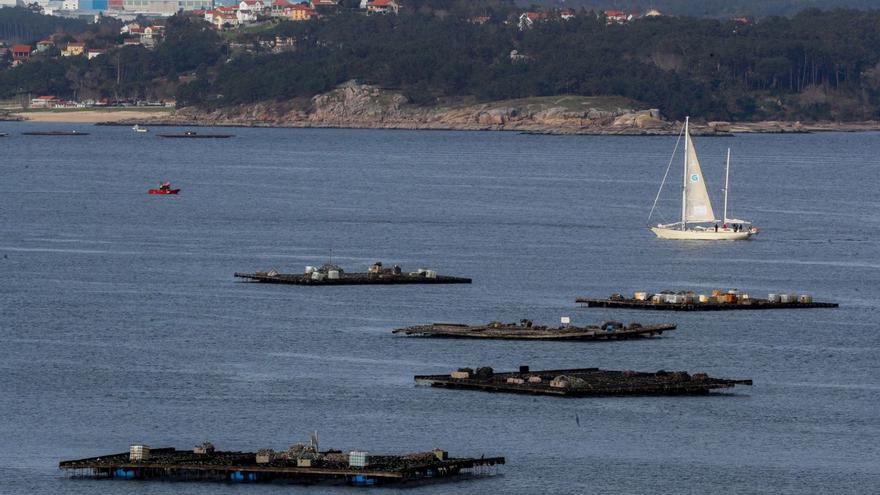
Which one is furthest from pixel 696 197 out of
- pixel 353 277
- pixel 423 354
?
pixel 423 354

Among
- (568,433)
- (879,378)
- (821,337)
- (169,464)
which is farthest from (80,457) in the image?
(821,337)

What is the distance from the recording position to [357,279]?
112 m

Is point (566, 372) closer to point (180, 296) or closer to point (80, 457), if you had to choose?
point (80, 457)

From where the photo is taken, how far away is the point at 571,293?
10956cm

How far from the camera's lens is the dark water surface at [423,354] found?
68000mm

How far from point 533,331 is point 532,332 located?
0.85 ft

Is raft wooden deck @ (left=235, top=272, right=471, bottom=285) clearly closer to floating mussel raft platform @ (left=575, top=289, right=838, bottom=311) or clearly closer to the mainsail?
floating mussel raft platform @ (left=575, top=289, right=838, bottom=311)

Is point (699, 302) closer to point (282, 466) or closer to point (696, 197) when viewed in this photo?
A: point (696, 197)

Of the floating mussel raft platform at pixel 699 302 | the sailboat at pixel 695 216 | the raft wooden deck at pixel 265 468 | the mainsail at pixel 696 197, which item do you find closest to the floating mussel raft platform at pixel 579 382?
the raft wooden deck at pixel 265 468

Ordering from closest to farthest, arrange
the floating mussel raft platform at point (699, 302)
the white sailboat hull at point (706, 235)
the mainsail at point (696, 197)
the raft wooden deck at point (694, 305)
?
the raft wooden deck at point (694, 305)
the floating mussel raft platform at point (699, 302)
the white sailboat hull at point (706, 235)
the mainsail at point (696, 197)

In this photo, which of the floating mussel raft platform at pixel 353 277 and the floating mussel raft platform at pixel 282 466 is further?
the floating mussel raft platform at pixel 353 277

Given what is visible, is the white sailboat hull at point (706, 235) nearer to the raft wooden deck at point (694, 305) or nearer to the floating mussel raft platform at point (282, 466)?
the raft wooden deck at point (694, 305)

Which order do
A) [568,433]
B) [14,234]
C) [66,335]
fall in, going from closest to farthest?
1. [568,433]
2. [66,335]
3. [14,234]

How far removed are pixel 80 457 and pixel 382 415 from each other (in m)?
12.0
